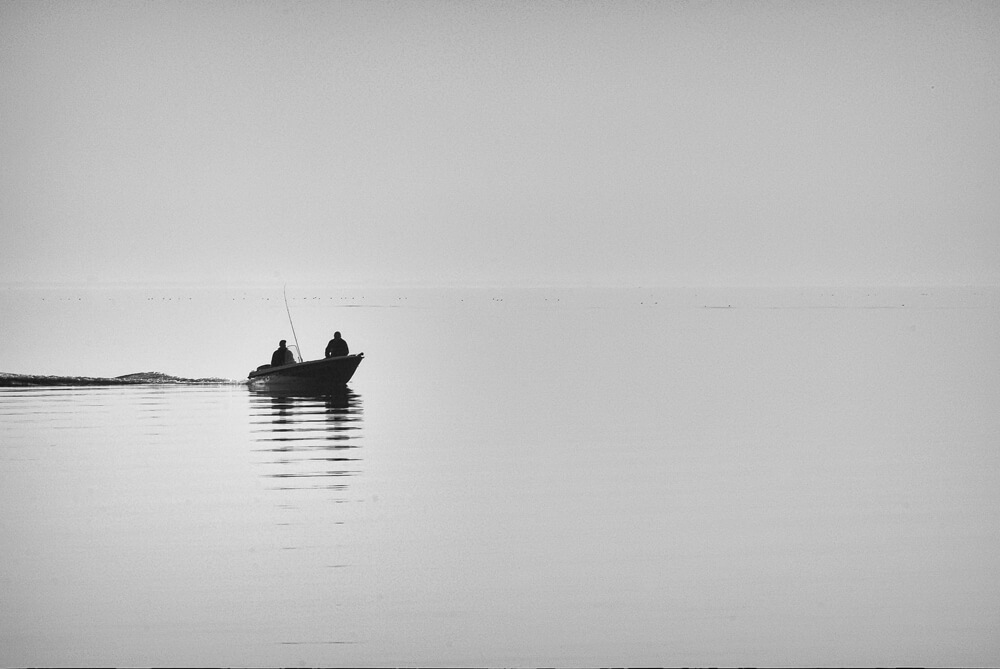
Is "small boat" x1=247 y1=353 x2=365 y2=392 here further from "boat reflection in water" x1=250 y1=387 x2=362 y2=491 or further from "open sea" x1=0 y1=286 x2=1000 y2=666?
"open sea" x1=0 y1=286 x2=1000 y2=666

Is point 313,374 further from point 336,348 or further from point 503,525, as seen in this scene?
point 503,525

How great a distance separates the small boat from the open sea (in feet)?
2.46

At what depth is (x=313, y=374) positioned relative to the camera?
38.5 m

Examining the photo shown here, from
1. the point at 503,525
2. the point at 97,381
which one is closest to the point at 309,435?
the point at 503,525

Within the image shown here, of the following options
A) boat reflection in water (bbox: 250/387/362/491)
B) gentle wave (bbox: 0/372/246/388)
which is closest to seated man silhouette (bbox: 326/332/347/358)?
boat reflection in water (bbox: 250/387/362/491)

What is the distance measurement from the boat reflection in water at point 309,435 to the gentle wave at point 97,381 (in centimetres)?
499

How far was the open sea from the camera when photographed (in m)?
14.2

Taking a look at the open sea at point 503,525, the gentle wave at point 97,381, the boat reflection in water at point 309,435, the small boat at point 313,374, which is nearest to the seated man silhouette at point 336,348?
the small boat at point 313,374

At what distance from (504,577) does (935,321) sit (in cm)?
8690

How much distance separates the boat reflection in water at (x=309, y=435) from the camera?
24.0m

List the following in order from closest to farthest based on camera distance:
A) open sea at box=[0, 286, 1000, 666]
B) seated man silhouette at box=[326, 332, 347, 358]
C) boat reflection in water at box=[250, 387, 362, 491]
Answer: open sea at box=[0, 286, 1000, 666], boat reflection in water at box=[250, 387, 362, 491], seated man silhouette at box=[326, 332, 347, 358]

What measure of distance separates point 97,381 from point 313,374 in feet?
35.8

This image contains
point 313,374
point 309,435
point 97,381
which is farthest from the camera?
point 97,381

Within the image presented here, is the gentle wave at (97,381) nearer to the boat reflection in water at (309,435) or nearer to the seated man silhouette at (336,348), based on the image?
the boat reflection in water at (309,435)
